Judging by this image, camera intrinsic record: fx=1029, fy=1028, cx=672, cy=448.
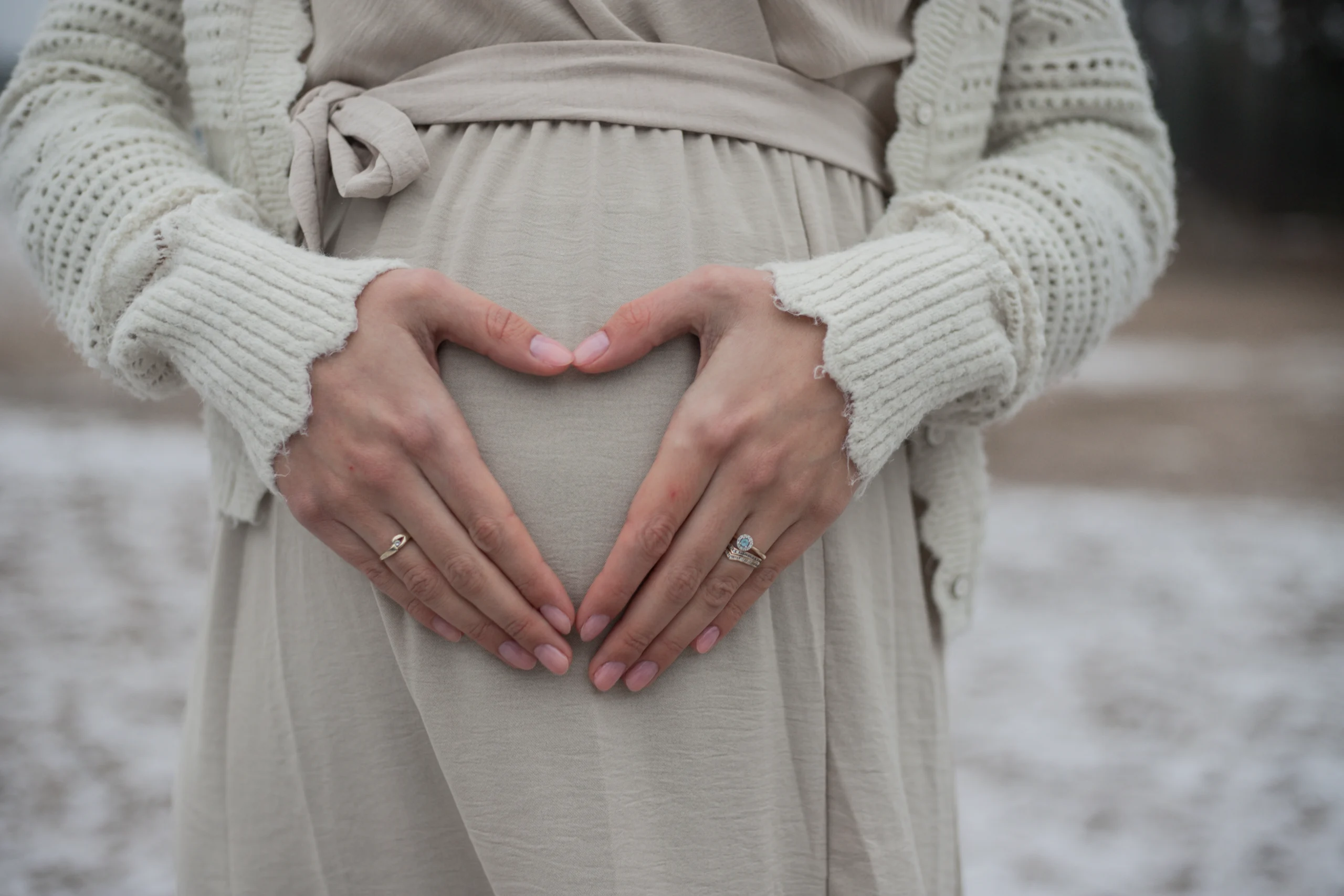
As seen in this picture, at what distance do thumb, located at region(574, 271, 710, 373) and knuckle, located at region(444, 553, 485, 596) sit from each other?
0.15 m

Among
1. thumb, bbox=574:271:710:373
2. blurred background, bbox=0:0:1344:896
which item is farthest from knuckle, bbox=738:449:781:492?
blurred background, bbox=0:0:1344:896

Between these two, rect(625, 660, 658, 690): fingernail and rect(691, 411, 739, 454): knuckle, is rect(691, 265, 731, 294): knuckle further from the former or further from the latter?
rect(625, 660, 658, 690): fingernail

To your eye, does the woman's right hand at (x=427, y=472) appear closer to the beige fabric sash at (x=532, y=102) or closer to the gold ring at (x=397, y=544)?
the gold ring at (x=397, y=544)

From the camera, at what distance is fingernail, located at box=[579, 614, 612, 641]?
693mm

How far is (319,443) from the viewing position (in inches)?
27.1

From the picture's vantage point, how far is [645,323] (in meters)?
0.70

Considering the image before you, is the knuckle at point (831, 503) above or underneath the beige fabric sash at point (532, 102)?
underneath

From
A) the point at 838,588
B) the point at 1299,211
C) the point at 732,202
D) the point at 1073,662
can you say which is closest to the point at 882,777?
the point at 838,588

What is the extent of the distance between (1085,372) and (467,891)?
6834 mm

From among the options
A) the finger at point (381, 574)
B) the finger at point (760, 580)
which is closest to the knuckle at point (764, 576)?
the finger at point (760, 580)

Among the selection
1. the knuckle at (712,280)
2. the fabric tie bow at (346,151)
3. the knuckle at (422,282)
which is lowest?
the knuckle at (712,280)

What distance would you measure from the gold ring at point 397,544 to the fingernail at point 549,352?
15 centimetres

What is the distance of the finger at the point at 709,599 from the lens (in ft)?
2.28

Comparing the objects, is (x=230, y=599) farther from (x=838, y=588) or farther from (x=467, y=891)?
(x=838, y=588)
